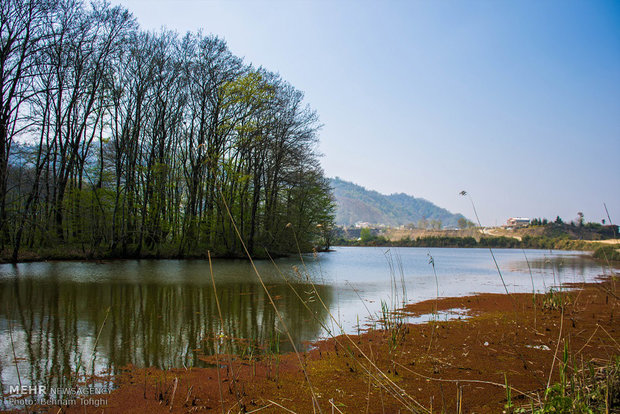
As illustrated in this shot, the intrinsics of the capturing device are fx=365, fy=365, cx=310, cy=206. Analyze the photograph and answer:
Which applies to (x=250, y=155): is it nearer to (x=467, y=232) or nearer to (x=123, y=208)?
(x=123, y=208)

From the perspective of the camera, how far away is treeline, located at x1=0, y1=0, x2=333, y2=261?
15336mm

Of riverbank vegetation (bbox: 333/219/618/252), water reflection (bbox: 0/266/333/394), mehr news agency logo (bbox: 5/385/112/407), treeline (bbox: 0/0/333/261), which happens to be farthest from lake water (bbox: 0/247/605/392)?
riverbank vegetation (bbox: 333/219/618/252)

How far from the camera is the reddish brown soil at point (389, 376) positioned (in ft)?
8.52

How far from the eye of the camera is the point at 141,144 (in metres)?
21.8

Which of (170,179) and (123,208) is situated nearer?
(123,208)

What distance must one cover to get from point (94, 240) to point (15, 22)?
9333 mm

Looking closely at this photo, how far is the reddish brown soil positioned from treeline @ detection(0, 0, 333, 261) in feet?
41.0

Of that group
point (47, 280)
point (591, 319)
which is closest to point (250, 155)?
point (47, 280)

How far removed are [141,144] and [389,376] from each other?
2207cm

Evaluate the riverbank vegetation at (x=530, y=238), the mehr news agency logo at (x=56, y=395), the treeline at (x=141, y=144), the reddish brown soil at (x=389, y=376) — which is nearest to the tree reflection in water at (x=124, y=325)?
the mehr news agency logo at (x=56, y=395)

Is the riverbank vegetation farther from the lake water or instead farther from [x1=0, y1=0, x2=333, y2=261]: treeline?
the lake water

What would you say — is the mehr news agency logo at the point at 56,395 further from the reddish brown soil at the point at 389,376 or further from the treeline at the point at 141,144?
the treeline at the point at 141,144

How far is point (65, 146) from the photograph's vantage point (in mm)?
17938

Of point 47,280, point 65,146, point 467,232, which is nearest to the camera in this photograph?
point 47,280
